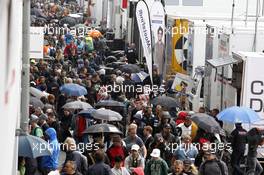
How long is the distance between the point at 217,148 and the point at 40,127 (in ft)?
10.1

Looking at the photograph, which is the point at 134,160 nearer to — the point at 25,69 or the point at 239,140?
the point at 239,140

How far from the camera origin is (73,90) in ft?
62.3

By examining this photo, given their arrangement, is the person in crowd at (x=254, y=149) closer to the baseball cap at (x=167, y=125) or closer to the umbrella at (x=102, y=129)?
the baseball cap at (x=167, y=125)

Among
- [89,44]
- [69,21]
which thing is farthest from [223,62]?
[69,21]

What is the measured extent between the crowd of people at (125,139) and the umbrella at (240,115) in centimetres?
19

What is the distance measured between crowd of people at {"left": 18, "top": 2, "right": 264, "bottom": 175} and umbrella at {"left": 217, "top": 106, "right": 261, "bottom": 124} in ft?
0.62

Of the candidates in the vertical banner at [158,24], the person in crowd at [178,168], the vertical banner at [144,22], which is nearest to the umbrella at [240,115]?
the person in crowd at [178,168]

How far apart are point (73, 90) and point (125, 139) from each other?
586 cm

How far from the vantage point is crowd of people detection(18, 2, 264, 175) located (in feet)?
36.3

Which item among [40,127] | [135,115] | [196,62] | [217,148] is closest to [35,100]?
[135,115]

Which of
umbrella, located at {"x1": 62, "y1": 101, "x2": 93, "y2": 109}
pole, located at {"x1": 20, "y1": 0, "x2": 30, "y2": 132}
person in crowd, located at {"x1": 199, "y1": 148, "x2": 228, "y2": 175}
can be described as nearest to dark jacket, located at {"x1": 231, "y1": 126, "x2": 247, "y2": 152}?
umbrella, located at {"x1": 62, "y1": 101, "x2": 93, "y2": 109}

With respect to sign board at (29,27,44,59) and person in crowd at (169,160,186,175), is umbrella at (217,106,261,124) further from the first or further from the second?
sign board at (29,27,44,59)

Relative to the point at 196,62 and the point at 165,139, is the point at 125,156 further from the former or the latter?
the point at 196,62

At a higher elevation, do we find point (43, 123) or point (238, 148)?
point (43, 123)
